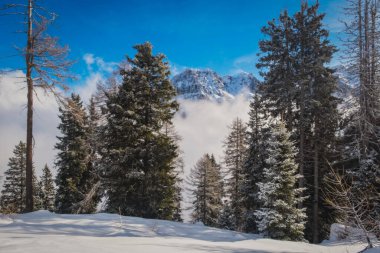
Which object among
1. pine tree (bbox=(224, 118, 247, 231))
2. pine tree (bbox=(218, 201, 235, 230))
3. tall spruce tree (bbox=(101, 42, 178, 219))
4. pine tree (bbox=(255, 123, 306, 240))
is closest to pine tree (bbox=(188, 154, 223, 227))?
pine tree (bbox=(218, 201, 235, 230))

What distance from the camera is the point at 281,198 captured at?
15320 mm

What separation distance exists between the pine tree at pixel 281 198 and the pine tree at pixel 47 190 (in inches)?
1279

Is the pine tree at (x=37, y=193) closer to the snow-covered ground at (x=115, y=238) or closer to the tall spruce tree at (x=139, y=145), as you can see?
the tall spruce tree at (x=139, y=145)

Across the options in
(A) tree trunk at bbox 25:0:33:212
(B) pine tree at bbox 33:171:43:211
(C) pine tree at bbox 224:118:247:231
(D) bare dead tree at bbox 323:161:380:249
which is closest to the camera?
(D) bare dead tree at bbox 323:161:380:249

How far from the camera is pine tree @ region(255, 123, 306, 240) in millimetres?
14633

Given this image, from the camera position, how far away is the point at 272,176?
15531 millimetres

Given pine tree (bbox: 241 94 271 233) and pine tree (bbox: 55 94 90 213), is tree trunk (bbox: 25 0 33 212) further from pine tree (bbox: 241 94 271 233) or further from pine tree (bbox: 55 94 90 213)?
pine tree (bbox: 241 94 271 233)

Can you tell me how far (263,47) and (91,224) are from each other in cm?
1728

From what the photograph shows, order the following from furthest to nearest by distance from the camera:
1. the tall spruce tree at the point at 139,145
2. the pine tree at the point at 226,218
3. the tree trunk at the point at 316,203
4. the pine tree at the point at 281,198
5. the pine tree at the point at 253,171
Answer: the pine tree at the point at 226,218
the pine tree at the point at 253,171
the tree trunk at the point at 316,203
the tall spruce tree at the point at 139,145
the pine tree at the point at 281,198

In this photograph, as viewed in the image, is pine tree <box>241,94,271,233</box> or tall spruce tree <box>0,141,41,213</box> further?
tall spruce tree <box>0,141,41,213</box>

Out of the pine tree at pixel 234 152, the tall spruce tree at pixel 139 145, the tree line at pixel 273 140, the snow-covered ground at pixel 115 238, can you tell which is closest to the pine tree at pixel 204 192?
the pine tree at pixel 234 152

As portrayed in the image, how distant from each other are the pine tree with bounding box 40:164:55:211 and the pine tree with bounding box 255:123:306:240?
107 feet

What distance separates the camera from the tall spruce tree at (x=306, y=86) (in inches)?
769

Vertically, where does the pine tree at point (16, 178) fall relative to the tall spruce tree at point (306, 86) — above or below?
below
